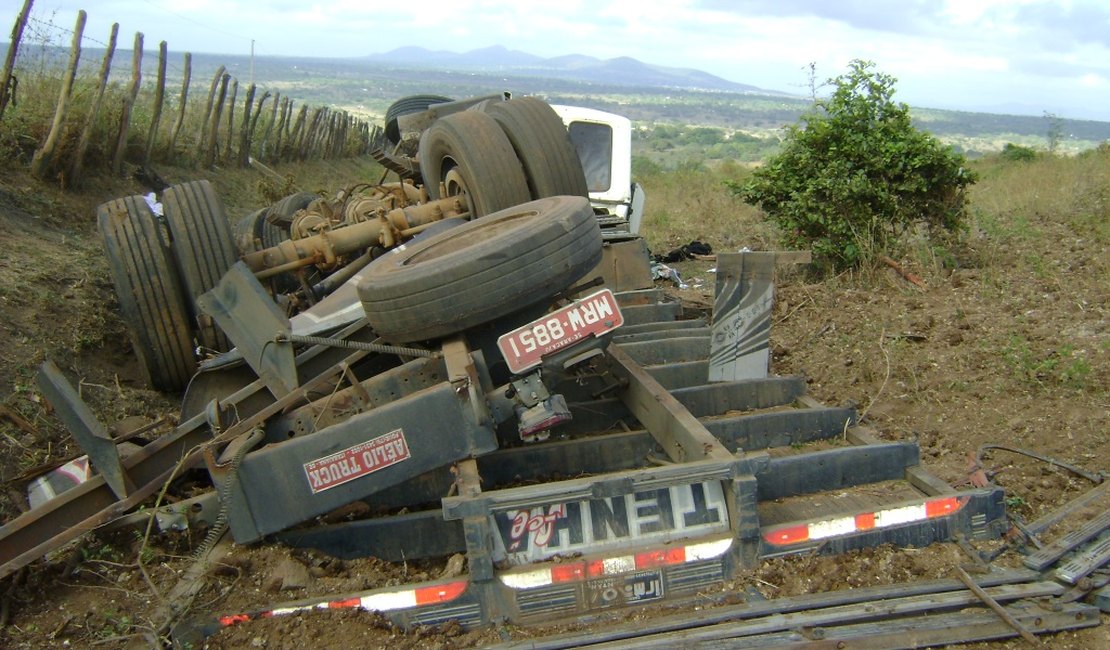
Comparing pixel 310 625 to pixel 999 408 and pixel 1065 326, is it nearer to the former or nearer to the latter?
pixel 999 408

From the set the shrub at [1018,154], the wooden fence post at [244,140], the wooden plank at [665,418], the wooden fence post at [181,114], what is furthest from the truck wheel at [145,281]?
the shrub at [1018,154]

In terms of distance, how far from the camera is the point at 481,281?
10.8 feet

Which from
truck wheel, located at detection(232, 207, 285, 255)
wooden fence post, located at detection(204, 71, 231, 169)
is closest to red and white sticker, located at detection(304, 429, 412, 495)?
truck wheel, located at detection(232, 207, 285, 255)

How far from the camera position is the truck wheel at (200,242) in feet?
17.3

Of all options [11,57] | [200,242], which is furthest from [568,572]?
[11,57]

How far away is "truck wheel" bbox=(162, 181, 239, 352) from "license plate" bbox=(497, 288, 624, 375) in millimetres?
2805

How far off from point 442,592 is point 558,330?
955mm

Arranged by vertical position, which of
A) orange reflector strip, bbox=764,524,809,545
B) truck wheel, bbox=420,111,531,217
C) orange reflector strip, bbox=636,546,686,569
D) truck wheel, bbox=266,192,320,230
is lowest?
orange reflector strip, bbox=636,546,686,569

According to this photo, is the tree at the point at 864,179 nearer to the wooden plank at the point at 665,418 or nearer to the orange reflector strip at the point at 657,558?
the wooden plank at the point at 665,418

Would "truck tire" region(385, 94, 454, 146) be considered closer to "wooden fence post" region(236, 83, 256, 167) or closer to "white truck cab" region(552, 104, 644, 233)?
"white truck cab" region(552, 104, 644, 233)

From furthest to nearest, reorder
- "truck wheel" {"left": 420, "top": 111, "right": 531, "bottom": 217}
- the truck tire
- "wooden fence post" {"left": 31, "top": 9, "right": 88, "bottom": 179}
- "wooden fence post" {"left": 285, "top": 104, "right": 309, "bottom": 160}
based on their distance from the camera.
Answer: "wooden fence post" {"left": 285, "top": 104, "right": 309, "bottom": 160} → the truck tire → "wooden fence post" {"left": 31, "top": 9, "right": 88, "bottom": 179} → "truck wheel" {"left": 420, "top": 111, "right": 531, "bottom": 217}

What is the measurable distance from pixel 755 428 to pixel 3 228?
6.24 m

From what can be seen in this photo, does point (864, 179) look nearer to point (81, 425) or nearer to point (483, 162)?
point (483, 162)

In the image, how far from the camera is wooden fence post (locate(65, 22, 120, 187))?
930cm
